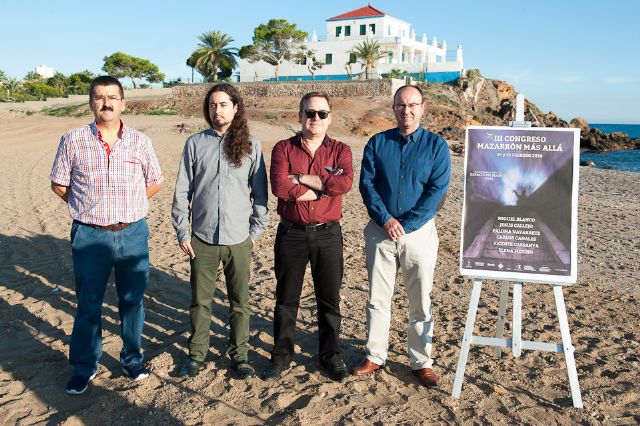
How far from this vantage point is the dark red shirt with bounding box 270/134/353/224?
4.03m

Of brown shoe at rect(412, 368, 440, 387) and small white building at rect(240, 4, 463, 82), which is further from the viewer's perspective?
small white building at rect(240, 4, 463, 82)

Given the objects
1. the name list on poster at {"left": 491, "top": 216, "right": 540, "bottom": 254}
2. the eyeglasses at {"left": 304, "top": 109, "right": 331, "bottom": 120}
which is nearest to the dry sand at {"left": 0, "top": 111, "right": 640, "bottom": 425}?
the name list on poster at {"left": 491, "top": 216, "right": 540, "bottom": 254}

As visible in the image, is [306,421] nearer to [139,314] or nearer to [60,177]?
[139,314]

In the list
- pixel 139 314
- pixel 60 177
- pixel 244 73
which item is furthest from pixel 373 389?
pixel 244 73

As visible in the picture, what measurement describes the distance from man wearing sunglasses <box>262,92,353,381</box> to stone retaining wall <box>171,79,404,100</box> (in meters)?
37.0

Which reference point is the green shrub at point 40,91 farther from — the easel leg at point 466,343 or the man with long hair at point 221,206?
the easel leg at point 466,343

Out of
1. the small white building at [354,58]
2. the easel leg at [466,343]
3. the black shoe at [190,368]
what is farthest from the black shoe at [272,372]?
the small white building at [354,58]

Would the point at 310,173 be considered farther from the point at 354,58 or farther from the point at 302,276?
the point at 354,58

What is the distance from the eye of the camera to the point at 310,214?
160 inches

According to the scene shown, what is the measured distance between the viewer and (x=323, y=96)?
4.12m

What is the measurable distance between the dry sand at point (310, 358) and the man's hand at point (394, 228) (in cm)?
117

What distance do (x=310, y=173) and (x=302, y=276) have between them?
81cm

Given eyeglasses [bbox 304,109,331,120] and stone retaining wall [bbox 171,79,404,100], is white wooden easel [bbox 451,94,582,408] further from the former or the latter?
stone retaining wall [bbox 171,79,404,100]

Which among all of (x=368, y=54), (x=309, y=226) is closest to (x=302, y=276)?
(x=309, y=226)
